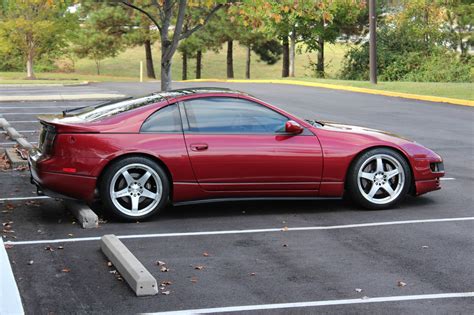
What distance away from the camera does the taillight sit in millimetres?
8539

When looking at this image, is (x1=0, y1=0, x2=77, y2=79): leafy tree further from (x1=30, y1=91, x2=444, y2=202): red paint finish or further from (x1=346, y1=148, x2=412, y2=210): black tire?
(x1=346, y1=148, x2=412, y2=210): black tire

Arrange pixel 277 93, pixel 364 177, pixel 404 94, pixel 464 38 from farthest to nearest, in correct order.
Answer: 1. pixel 464 38
2. pixel 277 93
3. pixel 404 94
4. pixel 364 177

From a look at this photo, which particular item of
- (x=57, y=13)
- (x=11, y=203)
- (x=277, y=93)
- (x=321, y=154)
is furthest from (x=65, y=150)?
A: (x=57, y=13)

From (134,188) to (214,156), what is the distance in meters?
0.92

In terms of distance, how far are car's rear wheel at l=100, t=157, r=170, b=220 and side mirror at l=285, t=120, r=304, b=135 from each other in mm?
1452

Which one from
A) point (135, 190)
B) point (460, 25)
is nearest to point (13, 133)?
point (135, 190)

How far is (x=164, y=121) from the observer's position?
870cm

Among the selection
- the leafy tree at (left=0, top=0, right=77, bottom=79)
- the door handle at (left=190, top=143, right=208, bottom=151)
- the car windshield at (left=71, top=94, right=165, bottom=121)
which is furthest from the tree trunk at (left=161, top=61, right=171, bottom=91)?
the leafy tree at (left=0, top=0, right=77, bottom=79)

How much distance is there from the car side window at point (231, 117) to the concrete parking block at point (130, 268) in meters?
2.06

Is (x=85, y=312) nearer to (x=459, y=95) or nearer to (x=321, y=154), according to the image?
(x=321, y=154)

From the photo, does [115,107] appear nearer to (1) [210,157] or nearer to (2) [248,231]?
(1) [210,157]

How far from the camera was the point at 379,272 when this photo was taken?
6492mm

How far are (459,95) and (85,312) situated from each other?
2116cm

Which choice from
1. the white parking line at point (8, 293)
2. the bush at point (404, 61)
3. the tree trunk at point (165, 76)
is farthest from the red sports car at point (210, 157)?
the bush at point (404, 61)
